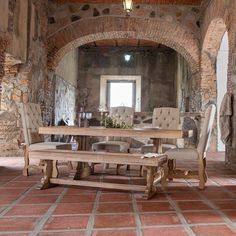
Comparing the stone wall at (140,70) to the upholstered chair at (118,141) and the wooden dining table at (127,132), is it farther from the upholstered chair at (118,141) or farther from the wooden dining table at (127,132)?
the wooden dining table at (127,132)

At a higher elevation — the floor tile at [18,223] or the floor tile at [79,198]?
the floor tile at [18,223]

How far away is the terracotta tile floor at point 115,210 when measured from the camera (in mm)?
2031

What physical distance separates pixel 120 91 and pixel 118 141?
24.6ft

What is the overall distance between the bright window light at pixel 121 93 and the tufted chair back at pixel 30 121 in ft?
26.0

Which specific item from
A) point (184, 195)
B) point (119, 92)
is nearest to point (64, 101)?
point (119, 92)

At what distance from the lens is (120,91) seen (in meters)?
12.4

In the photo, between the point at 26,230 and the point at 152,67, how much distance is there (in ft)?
35.1

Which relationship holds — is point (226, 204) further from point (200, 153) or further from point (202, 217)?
point (200, 153)

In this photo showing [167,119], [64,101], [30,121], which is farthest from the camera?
[64,101]

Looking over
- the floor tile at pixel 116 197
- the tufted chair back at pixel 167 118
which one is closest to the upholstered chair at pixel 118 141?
the tufted chair back at pixel 167 118

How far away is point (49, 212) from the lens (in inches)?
94.6

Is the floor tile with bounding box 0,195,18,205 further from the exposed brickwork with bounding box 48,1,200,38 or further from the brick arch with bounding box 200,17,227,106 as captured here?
the brick arch with bounding box 200,17,227,106

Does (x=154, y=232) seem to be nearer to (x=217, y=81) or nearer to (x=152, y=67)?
(x=217, y=81)

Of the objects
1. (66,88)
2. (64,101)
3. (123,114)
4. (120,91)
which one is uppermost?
(120,91)
